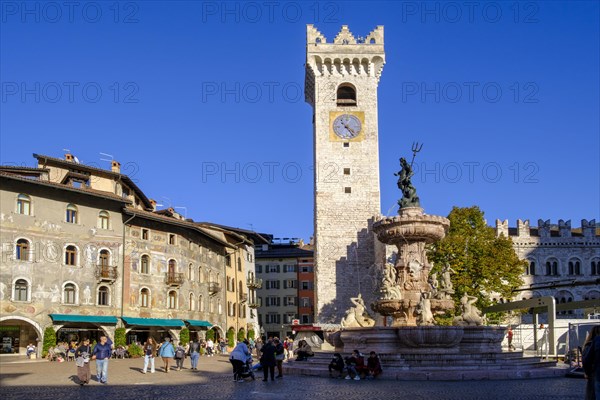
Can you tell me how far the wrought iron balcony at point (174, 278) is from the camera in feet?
159

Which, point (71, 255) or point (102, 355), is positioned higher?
point (71, 255)

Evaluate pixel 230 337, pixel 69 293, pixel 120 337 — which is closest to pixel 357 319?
pixel 120 337

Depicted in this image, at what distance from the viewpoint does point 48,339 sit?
39.7m

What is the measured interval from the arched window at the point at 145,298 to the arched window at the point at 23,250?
25.9 ft

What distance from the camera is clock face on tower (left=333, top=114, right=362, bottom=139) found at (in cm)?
5866

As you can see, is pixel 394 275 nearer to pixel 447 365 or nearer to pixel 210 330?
pixel 447 365

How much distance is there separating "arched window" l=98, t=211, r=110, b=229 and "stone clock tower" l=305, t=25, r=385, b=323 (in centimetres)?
1676

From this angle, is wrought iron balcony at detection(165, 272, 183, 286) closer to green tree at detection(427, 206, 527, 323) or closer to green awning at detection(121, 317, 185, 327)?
green awning at detection(121, 317, 185, 327)

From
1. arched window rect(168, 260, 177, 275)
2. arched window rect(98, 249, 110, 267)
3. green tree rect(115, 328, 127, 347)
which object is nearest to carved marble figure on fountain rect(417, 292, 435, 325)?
green tree rect(115, 328, 127, 347)

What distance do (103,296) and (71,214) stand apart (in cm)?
504

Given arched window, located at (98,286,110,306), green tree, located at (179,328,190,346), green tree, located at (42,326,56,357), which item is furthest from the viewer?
green tree, located at (179,328,190,346)

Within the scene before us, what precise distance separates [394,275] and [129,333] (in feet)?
82.1

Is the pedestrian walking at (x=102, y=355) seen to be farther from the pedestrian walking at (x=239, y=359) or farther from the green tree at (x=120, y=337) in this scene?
the green tree at (x=120, y=337)

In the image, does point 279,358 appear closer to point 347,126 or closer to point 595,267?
point 347,126
